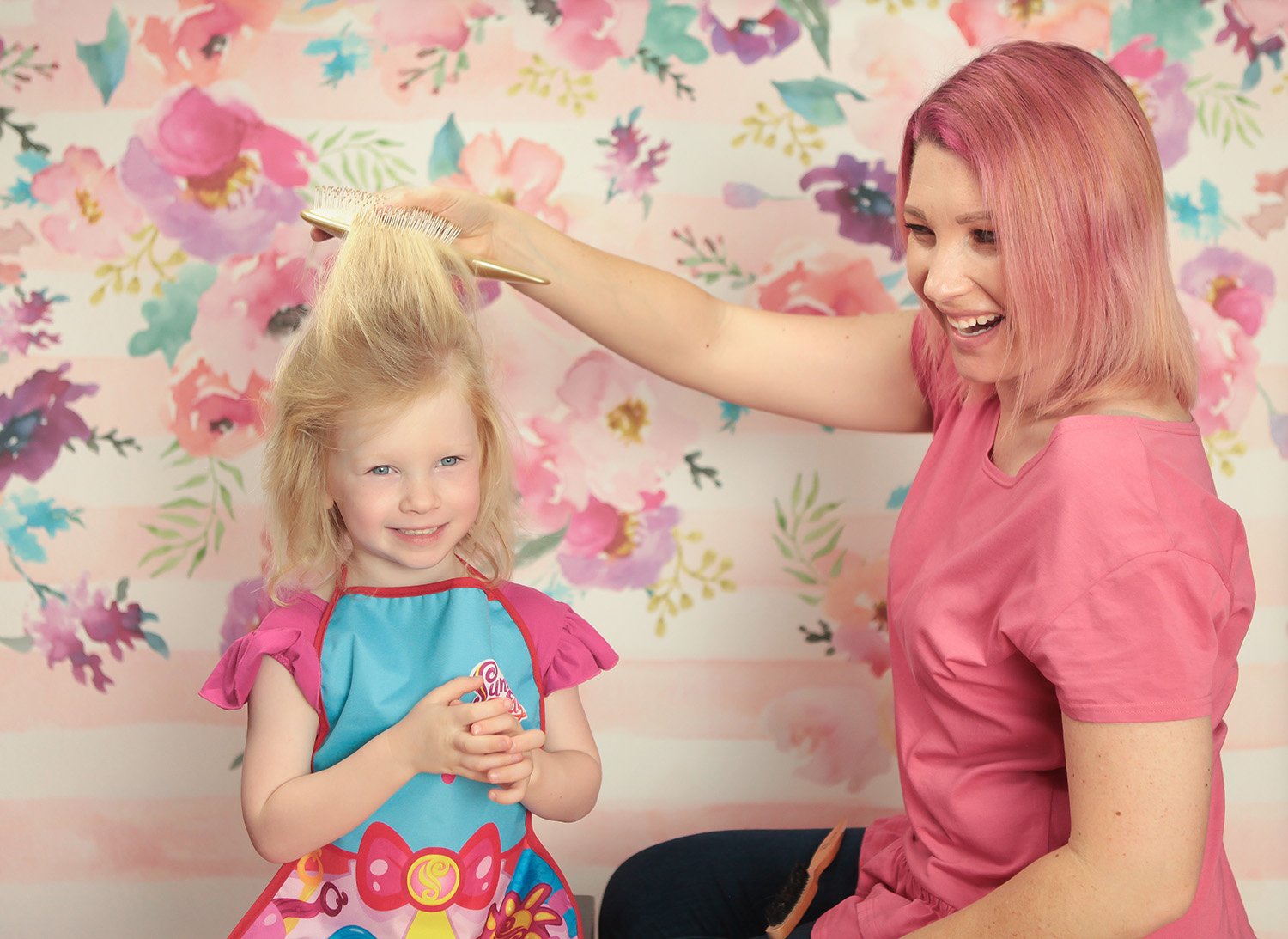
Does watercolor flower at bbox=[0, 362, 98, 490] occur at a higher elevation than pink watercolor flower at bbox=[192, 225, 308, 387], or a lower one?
lower

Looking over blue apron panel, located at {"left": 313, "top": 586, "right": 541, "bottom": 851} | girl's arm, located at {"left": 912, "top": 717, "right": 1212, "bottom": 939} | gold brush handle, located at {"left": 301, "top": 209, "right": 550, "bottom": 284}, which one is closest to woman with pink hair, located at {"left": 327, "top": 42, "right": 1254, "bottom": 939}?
girl's arm, located at {"left": 912, "top": 717, "right": 1212, "bottom": 939}

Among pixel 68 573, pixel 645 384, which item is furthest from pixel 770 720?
pixel 68 573

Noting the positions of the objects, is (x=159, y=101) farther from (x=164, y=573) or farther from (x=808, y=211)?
(x=808, y=211)

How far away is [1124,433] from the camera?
39.3 inches

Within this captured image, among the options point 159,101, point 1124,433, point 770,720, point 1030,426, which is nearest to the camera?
point 1124,433

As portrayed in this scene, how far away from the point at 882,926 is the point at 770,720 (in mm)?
647

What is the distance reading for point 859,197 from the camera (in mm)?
1706

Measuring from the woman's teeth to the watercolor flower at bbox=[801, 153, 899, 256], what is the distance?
632 mm

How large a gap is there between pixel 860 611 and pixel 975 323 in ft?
2.55

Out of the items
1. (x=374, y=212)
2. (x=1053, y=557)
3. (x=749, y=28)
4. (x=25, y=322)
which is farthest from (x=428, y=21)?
(x=1053, y=557)

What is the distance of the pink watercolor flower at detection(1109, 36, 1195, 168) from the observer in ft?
5.60

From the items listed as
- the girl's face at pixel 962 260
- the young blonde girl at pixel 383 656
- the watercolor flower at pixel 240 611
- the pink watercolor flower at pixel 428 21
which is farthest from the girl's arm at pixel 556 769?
the pink watercolor flower at pixel 428 21

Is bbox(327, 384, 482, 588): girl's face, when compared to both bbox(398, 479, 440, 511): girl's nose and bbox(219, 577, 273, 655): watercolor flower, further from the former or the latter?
bbox(219, 577, 273, 655): watercolor flower

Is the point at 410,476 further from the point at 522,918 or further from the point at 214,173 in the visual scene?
the point at 214,173
